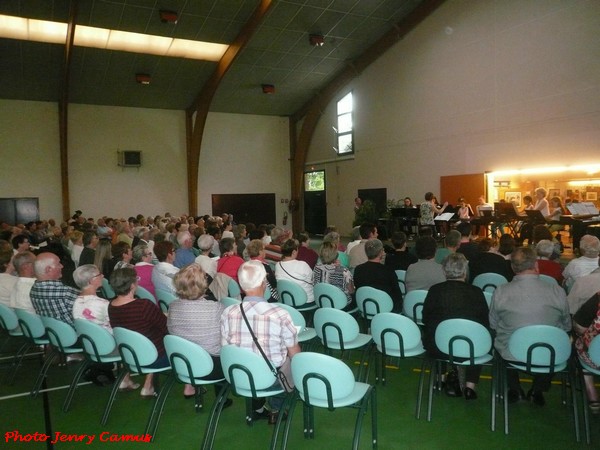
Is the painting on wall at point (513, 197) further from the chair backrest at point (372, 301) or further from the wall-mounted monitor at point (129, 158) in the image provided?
the wall-mounted monitor at point (129, 158)

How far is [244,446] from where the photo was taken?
115 inches

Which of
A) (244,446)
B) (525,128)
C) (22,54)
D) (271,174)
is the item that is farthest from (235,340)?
(271,174)

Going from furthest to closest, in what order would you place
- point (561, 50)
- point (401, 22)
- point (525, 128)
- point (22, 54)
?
point (401, 22)
point (22, 54)
point (525, 128)
point (561, 50)

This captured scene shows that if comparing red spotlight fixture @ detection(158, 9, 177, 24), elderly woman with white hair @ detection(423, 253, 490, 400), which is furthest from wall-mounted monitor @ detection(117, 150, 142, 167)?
elderly woman with white hair @ detection(423, 253, 490, 400)

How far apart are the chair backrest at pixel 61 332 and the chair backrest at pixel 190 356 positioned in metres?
1.21

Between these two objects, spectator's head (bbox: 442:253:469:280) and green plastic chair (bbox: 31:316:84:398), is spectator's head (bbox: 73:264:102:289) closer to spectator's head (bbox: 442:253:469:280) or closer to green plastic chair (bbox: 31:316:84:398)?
green plastic chair (bbox: 31:316:84:398)

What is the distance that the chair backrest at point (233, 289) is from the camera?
473 centimetres

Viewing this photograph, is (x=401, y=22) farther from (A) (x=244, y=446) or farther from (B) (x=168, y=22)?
(A) (x=244, y=446)

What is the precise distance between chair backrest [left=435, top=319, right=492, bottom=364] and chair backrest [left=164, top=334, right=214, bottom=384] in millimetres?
1570

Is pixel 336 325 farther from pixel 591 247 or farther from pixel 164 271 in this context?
pixel 591 247

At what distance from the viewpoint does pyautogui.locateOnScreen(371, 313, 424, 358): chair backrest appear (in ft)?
10.3

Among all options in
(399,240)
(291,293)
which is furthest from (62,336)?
(399,240)

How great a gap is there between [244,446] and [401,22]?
13.2 metres

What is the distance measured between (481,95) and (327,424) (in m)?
10.6
